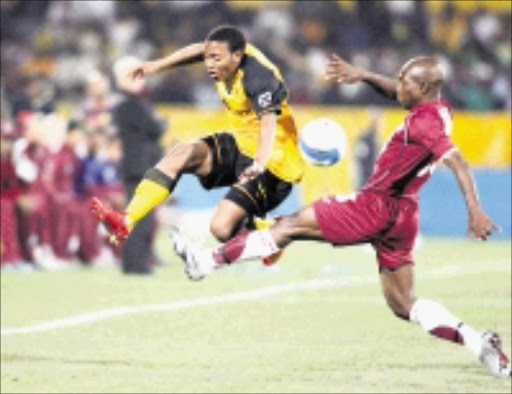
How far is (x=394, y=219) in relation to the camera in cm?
974

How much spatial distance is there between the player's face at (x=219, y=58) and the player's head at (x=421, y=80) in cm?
123

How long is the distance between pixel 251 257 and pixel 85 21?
21.3 metres

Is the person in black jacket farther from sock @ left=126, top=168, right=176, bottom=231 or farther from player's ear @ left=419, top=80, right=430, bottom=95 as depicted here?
player's ear @ left=419, top=80, right=430, bottom=95

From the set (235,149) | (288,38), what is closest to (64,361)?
(235,149)

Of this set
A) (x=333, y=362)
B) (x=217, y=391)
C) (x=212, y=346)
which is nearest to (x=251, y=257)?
(x=217, y=391)

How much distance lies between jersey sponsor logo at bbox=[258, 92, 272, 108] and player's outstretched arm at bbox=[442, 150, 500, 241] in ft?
5.28

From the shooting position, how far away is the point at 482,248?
79.6 ft

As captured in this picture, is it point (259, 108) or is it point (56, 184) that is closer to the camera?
point (259, 108)

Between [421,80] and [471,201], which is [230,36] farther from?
[471,201]

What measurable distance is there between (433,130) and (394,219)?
2.95 ft

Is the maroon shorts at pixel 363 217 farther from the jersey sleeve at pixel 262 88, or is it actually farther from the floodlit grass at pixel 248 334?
the floodlit grass at pixel 248 334

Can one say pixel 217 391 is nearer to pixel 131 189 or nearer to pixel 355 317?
pixel 355 317

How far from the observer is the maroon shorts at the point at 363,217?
382 inches

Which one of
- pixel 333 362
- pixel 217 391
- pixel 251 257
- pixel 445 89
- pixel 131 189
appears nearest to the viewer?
pixel 251 257
